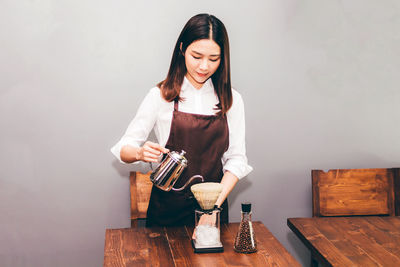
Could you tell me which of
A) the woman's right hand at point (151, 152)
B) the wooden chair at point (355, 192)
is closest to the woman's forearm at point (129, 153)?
the woman's right hand at point (151, 152)

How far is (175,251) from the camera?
1.52m

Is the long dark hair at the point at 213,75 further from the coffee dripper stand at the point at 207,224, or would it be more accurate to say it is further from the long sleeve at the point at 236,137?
the coffee dripper stand at the point at 207,224

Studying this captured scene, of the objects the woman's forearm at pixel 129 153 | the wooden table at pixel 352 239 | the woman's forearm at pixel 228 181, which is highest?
the woman's forearm at pixel 129 153

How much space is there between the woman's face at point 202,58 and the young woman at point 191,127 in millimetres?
12

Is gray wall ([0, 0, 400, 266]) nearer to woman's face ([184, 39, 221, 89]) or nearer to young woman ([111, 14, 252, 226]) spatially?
young woman ([111, 14, 252, 226])

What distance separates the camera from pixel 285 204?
2518 millimetres

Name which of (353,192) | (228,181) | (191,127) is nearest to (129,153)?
(191,127)

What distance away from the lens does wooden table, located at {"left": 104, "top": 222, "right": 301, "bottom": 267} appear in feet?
4.69

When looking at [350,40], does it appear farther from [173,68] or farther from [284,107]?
[173,68]

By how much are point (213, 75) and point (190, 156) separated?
1.30ft

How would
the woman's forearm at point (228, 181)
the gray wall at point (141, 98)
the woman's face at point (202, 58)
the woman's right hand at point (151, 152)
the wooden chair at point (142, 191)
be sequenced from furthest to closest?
the gray wall at point (141, 98), the wooden chair at point (142, 191), the woman's forearm at point (228, 181), the woman's face at point (202, 58), the woman's right hand at point (151, 152)

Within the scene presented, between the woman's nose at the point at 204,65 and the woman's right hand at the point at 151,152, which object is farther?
the woman's nose at the point at 204,65

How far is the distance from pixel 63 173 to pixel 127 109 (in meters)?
0.51

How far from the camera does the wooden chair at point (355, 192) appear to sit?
215 cm
